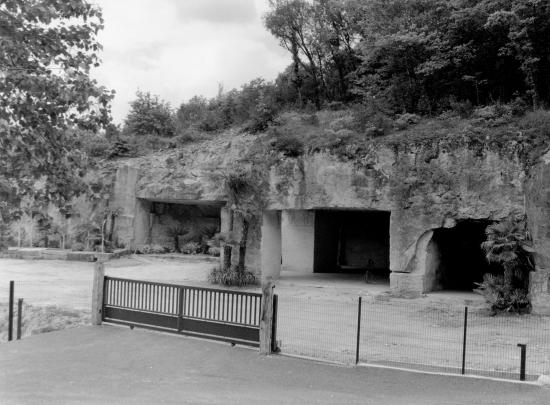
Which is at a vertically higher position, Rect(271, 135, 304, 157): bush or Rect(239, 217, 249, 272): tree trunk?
Rect(271, 135, 304, 157): bush

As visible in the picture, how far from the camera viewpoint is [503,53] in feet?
69.9

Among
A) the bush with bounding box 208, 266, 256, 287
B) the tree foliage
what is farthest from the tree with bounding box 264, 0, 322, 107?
the bush with bounding box 208, 266, 256, 287

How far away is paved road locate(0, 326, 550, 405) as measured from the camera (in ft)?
27.9

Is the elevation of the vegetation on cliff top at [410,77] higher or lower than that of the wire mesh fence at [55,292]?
higher

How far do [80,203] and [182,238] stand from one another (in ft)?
19.6

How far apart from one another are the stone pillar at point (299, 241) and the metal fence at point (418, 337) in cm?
907

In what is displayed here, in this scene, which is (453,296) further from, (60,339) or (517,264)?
(60,339)

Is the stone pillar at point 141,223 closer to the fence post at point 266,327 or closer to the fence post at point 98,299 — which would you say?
the fence post at point 98,299

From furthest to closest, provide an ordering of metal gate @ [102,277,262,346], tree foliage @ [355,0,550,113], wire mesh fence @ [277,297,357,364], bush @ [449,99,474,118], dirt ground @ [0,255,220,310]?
tree foliage @ [355,0,550,113] → bush @ [449,99,474,118] → dirt ground @ [0,255,220,310] → metal gate @ [102,277,262,346] → wire mesh fence @ [277,297,357,364]

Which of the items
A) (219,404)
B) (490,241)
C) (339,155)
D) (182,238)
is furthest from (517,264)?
(182,238)

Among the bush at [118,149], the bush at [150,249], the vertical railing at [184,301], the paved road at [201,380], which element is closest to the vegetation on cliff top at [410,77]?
the bush at [118,149]

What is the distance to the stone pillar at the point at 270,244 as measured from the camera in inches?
865

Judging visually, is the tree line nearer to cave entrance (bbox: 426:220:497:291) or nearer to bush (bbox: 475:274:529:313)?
cave entrance (bbox: 426:220:497:291)

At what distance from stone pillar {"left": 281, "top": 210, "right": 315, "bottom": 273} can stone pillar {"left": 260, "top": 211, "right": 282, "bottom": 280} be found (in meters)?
4.44
